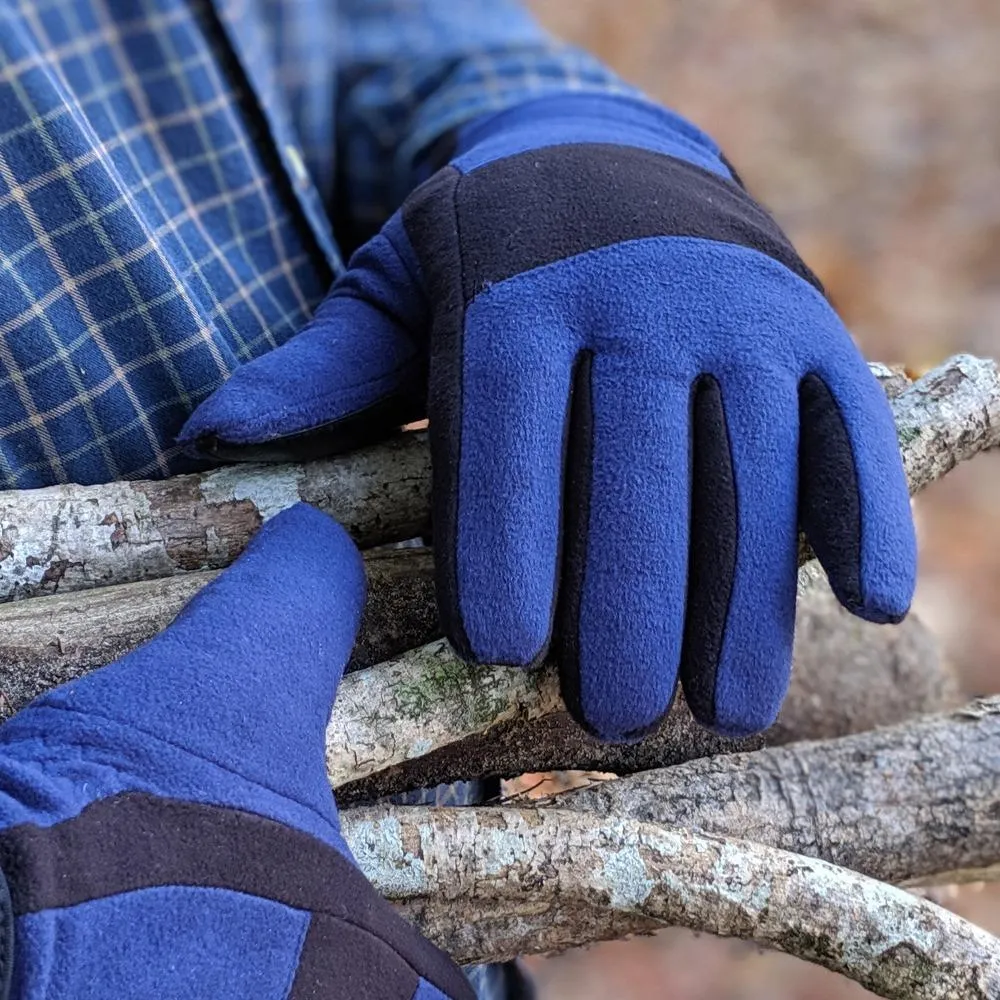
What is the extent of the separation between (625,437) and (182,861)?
26 cm

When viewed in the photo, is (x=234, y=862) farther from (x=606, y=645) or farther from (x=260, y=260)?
(x=260, y=260)

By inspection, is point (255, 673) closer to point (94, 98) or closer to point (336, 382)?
point (336, 382)

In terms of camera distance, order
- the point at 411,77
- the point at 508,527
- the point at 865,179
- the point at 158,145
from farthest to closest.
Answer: the point at 865,179
the point at 411,77
the point at 158,145
the point at 508,527

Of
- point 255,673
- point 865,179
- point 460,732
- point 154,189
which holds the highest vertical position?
point 154,189

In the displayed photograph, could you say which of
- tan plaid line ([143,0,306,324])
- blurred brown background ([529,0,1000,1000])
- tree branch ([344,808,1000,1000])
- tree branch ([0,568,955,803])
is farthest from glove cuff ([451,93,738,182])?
blurred brown background ([529,0,1000,1000])

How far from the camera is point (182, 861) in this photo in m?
0.34

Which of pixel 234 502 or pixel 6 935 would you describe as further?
pixel 234 502

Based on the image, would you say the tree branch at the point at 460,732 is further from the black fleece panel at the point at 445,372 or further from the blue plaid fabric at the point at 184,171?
the blue plaid fabric at the point at 184,171

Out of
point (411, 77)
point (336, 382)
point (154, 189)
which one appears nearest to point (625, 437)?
point (336, 382)

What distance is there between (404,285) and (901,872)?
0.47 m

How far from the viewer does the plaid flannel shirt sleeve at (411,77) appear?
77 centimetres

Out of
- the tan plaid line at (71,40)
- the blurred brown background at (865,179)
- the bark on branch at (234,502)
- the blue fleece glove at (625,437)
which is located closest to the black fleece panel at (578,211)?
the blue fleece glove at (625,437)

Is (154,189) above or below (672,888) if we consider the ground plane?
above

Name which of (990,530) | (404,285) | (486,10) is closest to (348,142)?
(486,10)
